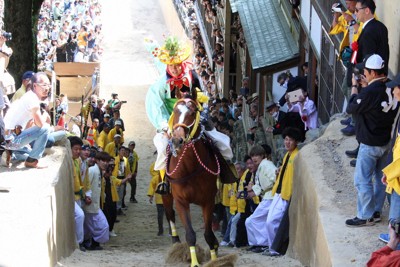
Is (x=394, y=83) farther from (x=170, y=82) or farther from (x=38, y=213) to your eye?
(x=170, y=82)

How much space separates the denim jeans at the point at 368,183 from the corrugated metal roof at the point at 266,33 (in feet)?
37.1

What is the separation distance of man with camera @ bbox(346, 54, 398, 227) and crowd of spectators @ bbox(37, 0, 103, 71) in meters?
23.1

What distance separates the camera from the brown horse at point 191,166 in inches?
503

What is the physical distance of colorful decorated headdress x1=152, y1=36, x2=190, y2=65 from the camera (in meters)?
14.5

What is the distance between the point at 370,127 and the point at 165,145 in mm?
3683

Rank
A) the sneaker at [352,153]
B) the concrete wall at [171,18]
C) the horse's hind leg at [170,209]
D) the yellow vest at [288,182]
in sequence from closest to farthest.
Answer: the sneaker at [352,153] → the yellow vest at [288,182] → the horse's hind leg at [170,209] → the concrete wall at [171,18]

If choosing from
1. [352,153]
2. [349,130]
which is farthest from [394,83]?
[349,130]

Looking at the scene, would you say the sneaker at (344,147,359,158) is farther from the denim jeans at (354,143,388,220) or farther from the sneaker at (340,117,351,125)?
the denim jeans at (354,143,388,220)

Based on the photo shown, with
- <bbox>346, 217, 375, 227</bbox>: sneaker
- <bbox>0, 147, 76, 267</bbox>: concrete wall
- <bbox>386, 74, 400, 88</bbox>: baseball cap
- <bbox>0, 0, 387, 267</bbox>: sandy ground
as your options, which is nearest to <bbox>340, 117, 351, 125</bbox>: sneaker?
<bbox>0, 0, 387, 267</bbox>: sandy ground

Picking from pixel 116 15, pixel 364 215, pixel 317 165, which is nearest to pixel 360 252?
pixel 364 215

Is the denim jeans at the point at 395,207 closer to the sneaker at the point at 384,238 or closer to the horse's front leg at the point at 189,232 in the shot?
the sneaker at the point at 384,238

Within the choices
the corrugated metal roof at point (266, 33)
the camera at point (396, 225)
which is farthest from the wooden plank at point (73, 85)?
the camera at point (396, 225)

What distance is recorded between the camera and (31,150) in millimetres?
13805

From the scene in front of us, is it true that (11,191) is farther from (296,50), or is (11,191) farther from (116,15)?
(116,15)
